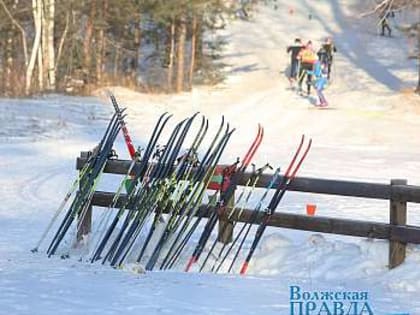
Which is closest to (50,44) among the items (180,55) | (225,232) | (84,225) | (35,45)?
(35,45)

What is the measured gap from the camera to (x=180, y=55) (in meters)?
32.5

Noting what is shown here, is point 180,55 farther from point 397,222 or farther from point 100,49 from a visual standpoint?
point 397,222

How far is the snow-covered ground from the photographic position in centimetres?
661

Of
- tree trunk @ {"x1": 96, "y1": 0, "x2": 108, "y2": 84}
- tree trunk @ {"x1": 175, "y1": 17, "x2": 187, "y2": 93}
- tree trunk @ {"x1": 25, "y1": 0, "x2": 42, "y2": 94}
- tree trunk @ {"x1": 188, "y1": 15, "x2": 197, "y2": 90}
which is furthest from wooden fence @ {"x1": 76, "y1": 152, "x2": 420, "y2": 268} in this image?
tree trunk @ {"x1": 96, "y1": 0, "x2": 108, "y2": 84}

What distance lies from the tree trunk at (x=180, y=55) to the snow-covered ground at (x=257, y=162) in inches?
40.5

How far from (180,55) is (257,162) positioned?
1675 centimetres

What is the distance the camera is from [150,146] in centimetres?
856

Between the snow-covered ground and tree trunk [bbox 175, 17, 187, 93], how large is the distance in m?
1.03

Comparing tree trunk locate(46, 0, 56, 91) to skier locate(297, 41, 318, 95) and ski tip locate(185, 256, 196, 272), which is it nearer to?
skier locate(297, 41, 318, 95)

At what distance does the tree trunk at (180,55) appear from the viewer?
31938mm

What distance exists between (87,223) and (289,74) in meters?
26.5

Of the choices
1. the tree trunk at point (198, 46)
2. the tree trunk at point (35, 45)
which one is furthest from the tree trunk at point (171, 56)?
the tree trunk at point (35, 45)

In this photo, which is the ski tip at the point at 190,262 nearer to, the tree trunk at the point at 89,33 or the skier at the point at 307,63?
the skier at the point at 307,63

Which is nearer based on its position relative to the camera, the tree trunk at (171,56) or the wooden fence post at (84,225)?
the wooden fence post at (84,225)
